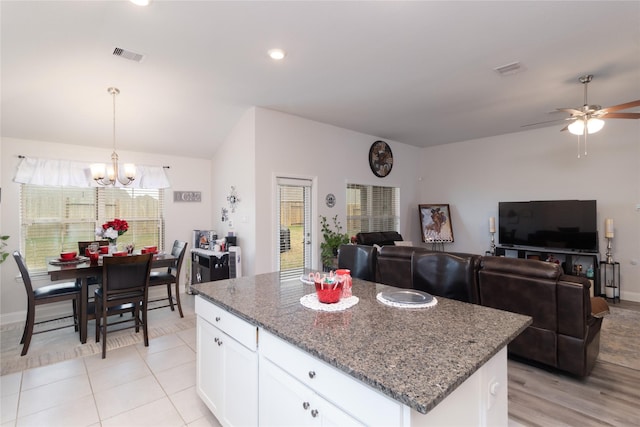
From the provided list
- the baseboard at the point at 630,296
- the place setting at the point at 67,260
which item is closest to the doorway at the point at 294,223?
the place setting at the point at 67,260

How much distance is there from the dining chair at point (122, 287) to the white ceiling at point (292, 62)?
6.70ft

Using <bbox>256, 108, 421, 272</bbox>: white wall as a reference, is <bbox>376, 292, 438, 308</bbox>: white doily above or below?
below

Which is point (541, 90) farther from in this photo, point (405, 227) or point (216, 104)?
point (216, 104)

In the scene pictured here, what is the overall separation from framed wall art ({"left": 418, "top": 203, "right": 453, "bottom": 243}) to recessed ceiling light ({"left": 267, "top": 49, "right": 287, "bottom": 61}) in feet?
16.1

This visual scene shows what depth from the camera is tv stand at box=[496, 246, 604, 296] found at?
4.78m

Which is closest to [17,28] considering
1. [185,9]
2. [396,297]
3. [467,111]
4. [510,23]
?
[185,9]

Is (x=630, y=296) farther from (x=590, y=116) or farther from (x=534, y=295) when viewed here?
(x=534, y=295)

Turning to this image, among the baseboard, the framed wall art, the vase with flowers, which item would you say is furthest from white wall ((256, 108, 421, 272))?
the baseboard

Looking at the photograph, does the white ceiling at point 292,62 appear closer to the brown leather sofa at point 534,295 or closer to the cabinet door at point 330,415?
the brown leather sofa at point 534,295

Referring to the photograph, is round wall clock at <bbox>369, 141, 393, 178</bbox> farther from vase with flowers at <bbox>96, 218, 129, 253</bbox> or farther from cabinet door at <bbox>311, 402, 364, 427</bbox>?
cabinet door at <bbox>311, 402, 364, 427</bbox>

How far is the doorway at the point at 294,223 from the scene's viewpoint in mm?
4688

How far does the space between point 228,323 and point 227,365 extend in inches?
10.3

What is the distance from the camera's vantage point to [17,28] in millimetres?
2457

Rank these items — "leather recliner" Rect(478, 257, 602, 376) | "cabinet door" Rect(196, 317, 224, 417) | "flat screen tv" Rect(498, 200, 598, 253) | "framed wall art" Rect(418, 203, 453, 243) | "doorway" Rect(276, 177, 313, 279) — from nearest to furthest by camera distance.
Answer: "cabinet door" Rect(196, 317, 224, 417)
"leather recliner" Rect(478, 257, 602, 376)
"doorway" Rect(276, 177, 313, 279)
"flat screen tv" Rect(498, 200, 598, 253)
"framed wall art" Rect(418, 203, 453, 243)
